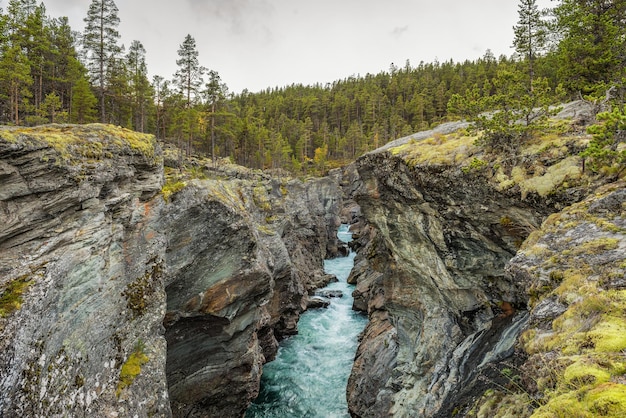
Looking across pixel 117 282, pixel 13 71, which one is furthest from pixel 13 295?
pixel 13 71

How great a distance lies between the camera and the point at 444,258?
56.5ft

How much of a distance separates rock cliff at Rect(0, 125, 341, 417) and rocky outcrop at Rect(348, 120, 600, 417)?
8.52 m

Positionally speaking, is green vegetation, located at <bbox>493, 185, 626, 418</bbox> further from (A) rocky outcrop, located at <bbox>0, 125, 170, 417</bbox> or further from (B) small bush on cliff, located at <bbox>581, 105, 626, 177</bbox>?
(A) rocky outcrop, located at <bbox>0, 125, 170, 417</bbox>

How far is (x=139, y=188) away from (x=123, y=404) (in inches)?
346

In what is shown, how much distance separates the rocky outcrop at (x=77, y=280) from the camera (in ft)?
29.3

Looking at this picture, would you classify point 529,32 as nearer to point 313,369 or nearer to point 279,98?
point 313,369

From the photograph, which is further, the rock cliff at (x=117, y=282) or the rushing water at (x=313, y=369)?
the rushing water at (x=313, y=369)

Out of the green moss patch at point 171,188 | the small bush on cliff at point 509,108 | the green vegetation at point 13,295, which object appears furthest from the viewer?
the green moss patch at point 171,188

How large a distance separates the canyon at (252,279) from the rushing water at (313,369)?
2512mm

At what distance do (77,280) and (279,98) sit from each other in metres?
137

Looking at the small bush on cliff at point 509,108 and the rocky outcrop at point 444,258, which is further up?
the small bush on cliff at point 509,108

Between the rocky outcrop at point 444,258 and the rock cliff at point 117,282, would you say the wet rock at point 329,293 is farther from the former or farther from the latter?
the rock cliff at point 117,282

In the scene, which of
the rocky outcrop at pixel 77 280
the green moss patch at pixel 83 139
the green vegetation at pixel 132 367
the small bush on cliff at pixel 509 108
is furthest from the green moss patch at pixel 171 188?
the small bush on cliff at pixel 509 108

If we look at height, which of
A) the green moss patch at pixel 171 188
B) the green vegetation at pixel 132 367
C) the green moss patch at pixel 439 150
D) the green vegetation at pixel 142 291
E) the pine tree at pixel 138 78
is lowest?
the green vegetation at pixel 132 367
